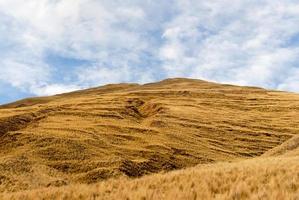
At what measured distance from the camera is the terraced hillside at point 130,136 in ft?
119

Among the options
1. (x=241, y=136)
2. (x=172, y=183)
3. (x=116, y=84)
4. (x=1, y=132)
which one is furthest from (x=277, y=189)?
(x=116, y=84)

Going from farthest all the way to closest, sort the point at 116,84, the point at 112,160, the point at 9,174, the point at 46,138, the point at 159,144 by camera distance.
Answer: the point at 116,84
the point at 159,144
the point at 46,138
the point at 112,160
the point at 9,174

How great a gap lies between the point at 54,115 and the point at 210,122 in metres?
17.6

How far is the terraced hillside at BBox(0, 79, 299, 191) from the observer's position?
36.2 m

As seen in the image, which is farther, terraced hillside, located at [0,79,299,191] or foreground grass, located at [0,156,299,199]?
terraced hillside, located at [0,79,299,191]

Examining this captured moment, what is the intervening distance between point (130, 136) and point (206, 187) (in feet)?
95.7

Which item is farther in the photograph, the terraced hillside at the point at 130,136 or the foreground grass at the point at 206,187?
the terraced hillside at the point at 130,136

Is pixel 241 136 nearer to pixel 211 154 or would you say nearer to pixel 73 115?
pixel 211 154

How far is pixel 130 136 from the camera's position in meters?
48.7

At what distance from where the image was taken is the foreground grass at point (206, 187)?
18000 mm

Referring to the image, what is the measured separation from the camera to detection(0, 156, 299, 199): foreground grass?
1800cm

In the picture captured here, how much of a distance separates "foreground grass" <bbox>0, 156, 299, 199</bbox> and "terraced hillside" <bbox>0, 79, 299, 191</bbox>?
368 inches

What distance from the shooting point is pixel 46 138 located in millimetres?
42781

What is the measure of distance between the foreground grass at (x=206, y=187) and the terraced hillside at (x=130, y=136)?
9.36m
